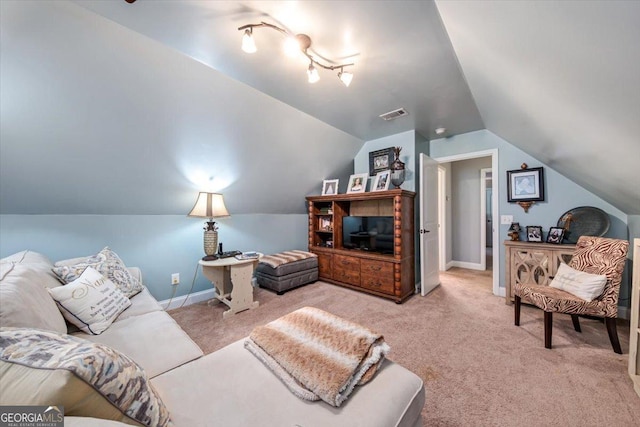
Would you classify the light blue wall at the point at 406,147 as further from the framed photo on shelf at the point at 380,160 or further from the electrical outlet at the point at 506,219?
the electrical outlet at the point at 506,219

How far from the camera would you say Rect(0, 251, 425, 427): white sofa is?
793 millimetres

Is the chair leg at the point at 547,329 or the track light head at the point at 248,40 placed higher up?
the track light head at the point at 248,40

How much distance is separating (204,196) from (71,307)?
4.99 feet

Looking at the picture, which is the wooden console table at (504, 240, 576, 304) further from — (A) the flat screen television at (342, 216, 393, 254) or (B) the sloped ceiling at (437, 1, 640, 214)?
(A) the flat screen television at (342, 216, 393, 254)

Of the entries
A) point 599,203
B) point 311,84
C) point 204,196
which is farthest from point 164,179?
point 599,203

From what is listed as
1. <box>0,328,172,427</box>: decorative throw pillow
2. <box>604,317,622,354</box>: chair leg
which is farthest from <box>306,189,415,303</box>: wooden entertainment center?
<box>0,328,172,427</box>: decorative throw pillow

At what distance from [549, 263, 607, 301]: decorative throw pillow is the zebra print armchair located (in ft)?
0.13

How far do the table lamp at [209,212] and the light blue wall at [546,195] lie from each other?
3.35m

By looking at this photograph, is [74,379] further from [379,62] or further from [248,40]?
[379,62]

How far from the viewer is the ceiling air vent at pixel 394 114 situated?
266 centimetres

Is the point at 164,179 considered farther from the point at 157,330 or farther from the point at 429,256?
the point at 429,256

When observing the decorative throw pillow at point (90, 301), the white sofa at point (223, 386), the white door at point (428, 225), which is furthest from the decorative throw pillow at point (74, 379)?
the white door at point (428, 225)

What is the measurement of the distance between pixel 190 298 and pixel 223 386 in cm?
239

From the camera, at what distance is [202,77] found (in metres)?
1.96
